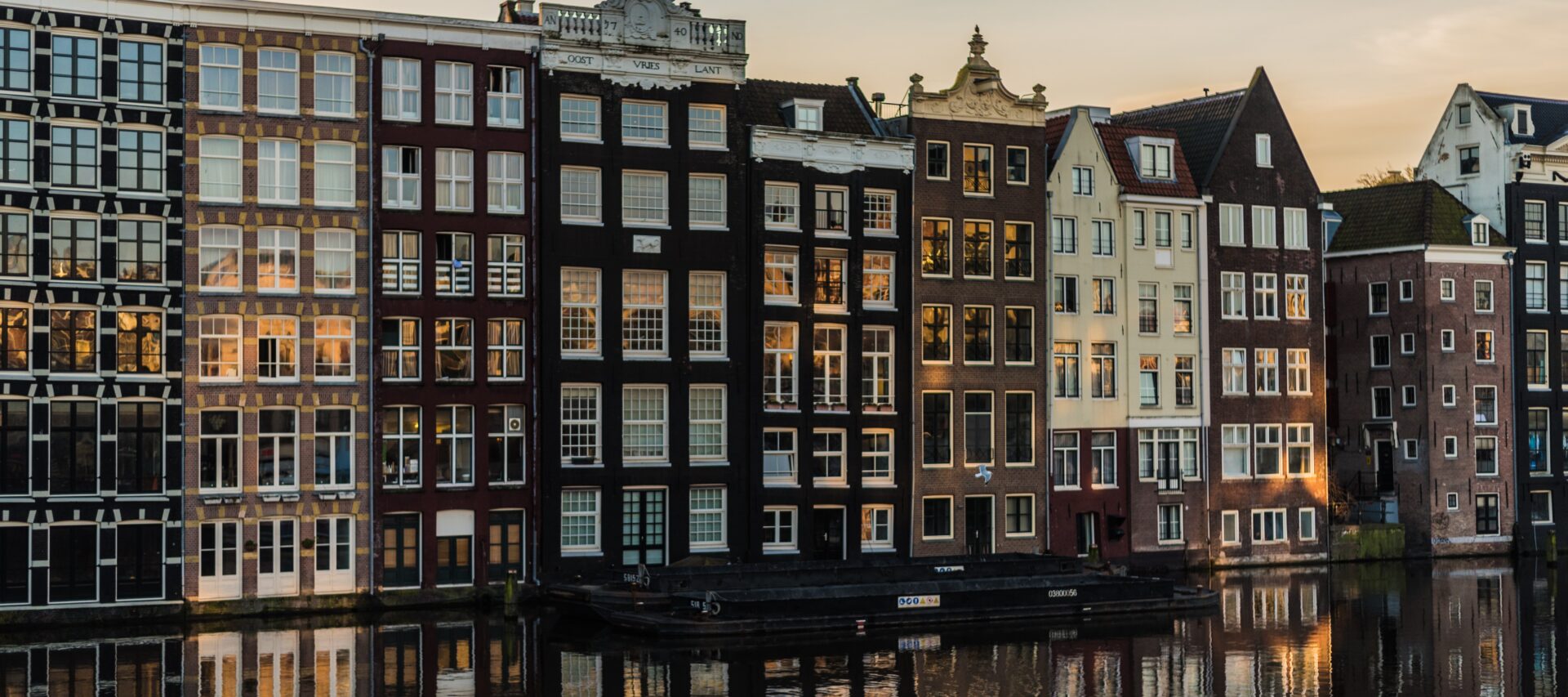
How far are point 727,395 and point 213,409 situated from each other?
16162 millimetres

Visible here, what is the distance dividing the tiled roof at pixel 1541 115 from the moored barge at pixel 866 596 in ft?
105

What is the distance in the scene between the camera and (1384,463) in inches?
3155

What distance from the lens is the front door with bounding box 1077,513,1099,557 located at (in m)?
71.2

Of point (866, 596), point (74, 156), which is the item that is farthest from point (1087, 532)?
point (74, 156)

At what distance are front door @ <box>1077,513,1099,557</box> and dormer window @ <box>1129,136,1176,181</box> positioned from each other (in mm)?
12762

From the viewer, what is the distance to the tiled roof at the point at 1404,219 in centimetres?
7888

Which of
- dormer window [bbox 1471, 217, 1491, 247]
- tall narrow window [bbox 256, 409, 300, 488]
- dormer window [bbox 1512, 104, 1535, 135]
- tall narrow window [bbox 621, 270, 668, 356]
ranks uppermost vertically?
dormer window [bbox 1512, 104, 1535, 135]

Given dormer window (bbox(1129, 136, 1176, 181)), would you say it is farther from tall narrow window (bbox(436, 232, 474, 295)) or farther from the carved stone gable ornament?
tall narrow window (bbox(436, 232, 474, 295))

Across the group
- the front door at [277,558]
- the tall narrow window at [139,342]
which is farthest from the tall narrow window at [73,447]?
the front door at [277,558]

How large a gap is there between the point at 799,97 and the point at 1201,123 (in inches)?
738

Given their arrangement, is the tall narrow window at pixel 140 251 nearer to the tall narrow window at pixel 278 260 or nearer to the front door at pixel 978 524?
the tall narrow window at pixel 278 260

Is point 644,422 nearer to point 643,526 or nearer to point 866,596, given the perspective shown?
point 643,526

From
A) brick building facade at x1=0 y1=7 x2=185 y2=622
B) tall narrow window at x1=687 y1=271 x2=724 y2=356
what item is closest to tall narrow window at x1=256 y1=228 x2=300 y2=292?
brick building facade at x1=0 y1=7 x2=185 y2=622

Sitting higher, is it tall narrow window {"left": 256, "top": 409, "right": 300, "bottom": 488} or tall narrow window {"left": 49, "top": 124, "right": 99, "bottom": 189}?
tall narrow window {"left": 49, "top": 124, "right": 99, "bottom": 189}
